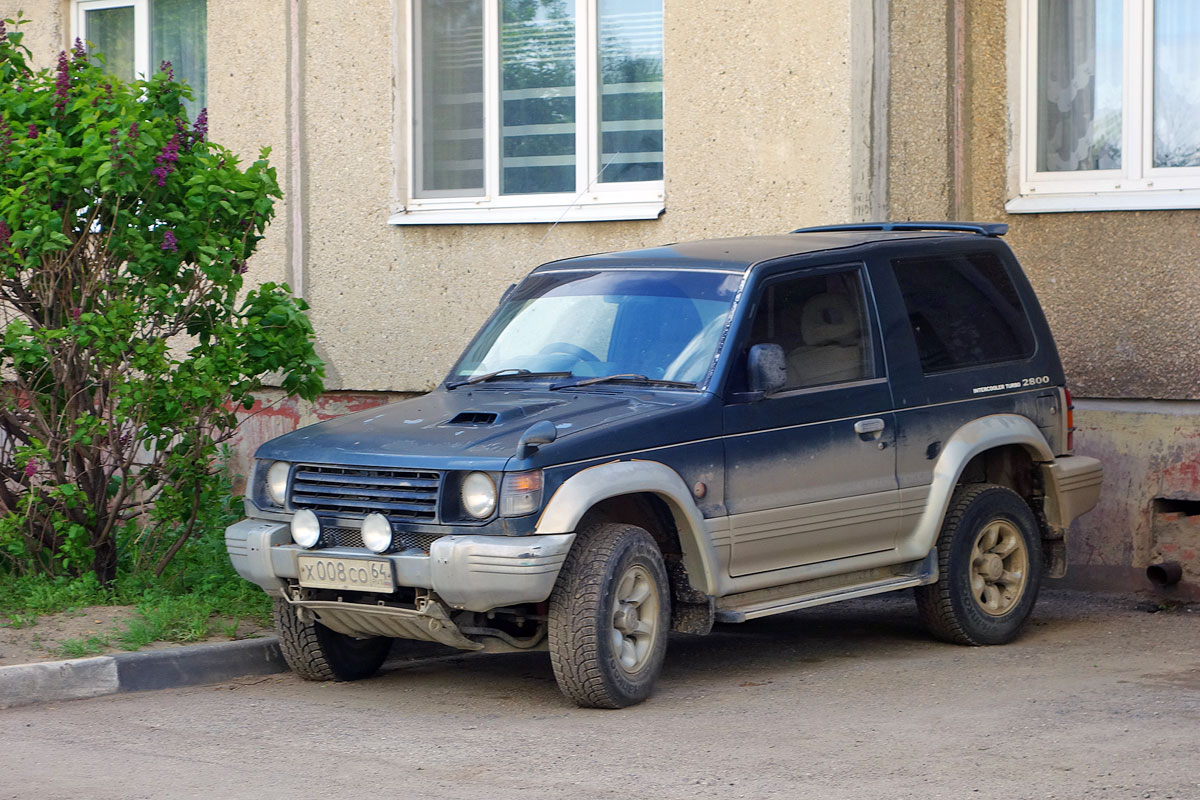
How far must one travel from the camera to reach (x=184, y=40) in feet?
40.6

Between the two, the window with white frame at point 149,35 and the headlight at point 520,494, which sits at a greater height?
the window with white frame at point 149,35

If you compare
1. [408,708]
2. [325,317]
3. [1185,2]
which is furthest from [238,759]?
[1185,2]

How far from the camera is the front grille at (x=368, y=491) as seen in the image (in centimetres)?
604

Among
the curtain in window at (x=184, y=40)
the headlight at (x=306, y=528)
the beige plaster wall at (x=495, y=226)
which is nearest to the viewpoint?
the headlight at (x=306, y=528)

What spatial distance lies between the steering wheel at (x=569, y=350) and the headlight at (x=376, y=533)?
1.30 m

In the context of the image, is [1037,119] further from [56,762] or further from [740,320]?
[56,762]

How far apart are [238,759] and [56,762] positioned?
0.61m

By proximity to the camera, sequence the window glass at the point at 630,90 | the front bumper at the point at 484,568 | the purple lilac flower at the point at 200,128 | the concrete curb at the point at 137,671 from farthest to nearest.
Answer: the window glass at the point at 630,90
the purple lilac flower at the point at 200,128
the concrete curb at the point at 137,671
the front bumper at the point at 484,568

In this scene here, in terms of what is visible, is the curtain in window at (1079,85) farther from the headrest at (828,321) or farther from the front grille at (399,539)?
the front grille at (399,539)

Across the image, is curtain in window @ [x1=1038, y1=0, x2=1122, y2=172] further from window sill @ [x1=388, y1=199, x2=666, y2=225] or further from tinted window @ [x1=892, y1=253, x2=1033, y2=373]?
window sill @ [x1=388, y1=199, x2=666, y2=225]

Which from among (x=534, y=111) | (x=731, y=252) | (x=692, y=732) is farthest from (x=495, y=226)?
(x=692, y=732)

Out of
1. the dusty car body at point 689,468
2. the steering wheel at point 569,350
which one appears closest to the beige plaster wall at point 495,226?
the dusty car body at point 689,468

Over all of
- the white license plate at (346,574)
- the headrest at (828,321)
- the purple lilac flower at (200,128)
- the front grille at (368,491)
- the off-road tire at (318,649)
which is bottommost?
the off-road tire at (318,649)

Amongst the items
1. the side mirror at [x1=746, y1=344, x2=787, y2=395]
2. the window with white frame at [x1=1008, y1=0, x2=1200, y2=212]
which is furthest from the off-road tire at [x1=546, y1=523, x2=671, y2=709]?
the window with white frame at [x1=1008, y1=0, x2=1200, y2=212]
